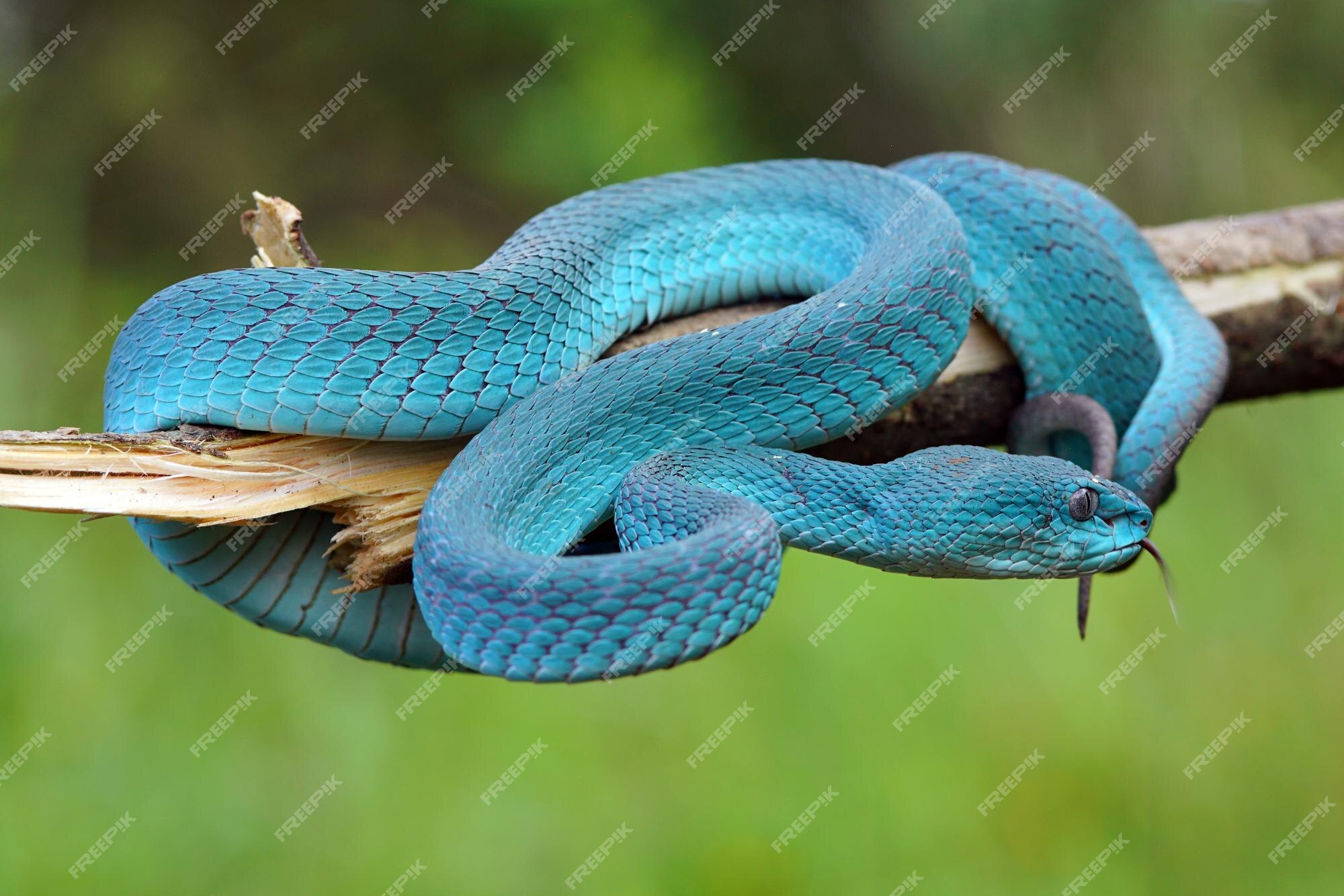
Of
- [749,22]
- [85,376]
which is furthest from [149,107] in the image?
[749,22]

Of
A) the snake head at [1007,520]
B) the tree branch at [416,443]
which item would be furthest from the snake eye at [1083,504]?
the tree branch at [416,443]

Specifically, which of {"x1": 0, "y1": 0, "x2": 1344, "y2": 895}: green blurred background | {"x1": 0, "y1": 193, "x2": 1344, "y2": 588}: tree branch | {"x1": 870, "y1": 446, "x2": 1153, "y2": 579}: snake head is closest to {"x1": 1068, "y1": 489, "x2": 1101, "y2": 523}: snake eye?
{"x1": 870, "y1": 446, "x2": 1153, "y2": 579}: snake head

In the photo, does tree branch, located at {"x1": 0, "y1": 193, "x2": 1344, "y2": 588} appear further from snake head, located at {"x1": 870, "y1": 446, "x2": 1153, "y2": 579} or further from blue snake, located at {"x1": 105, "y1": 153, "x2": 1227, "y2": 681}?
snake head, located at {"x1": 870, "y1": 446, "x2": 1153, "y2": 579}

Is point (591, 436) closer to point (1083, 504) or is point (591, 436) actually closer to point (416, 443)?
point (416, 443)

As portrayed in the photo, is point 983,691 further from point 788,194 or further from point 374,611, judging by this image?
point 374,611

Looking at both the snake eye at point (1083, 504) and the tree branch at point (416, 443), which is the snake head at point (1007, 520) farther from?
the tree branch at point (416, 443)

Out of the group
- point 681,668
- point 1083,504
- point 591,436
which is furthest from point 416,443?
point 681,668
